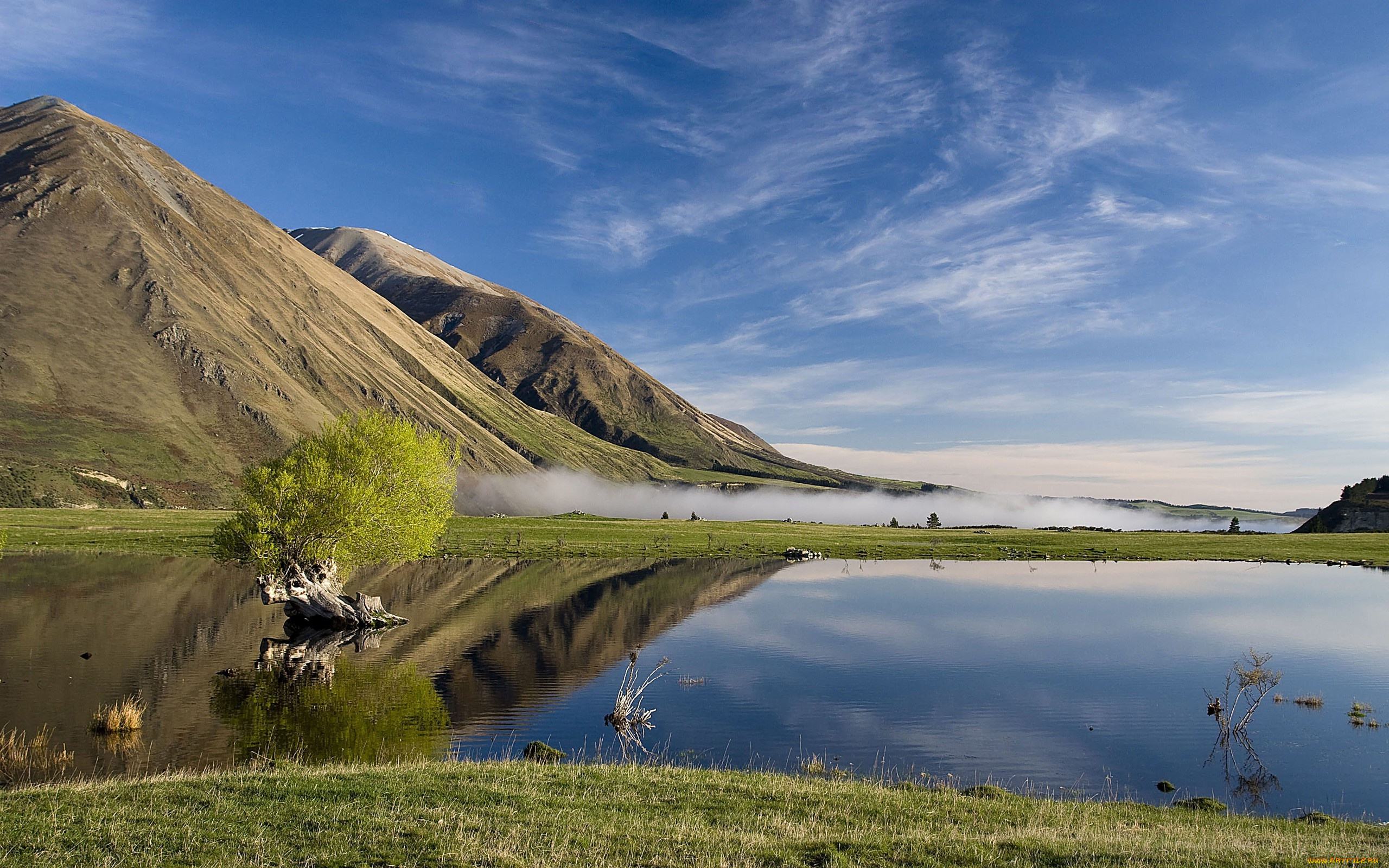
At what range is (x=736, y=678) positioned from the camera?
145 feet

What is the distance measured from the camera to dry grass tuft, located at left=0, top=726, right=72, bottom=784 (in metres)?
23.7

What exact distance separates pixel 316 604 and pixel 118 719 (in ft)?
87.9

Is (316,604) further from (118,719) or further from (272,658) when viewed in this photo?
(118,719)

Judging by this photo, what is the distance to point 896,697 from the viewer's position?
131 feet

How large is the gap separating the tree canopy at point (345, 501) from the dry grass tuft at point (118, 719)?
2348 centimetres

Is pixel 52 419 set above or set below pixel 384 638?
above

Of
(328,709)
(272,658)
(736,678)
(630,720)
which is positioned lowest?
(272,658)

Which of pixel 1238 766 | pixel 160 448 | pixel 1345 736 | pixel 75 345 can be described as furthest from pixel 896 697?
pixel 75 345

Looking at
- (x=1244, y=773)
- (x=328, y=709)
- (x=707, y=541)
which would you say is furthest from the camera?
(x=707, y=541)

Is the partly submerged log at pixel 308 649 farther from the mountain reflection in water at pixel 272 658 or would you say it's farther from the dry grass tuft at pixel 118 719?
the dry grass tuft at pixel 118 719

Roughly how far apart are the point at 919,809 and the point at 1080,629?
47.7m

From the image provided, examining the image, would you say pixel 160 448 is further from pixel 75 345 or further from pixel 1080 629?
pixel 1080 629

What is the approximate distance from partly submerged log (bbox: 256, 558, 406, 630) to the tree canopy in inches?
40.1

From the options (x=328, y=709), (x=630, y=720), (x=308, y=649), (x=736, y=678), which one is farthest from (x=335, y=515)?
(x=630, y=720)
